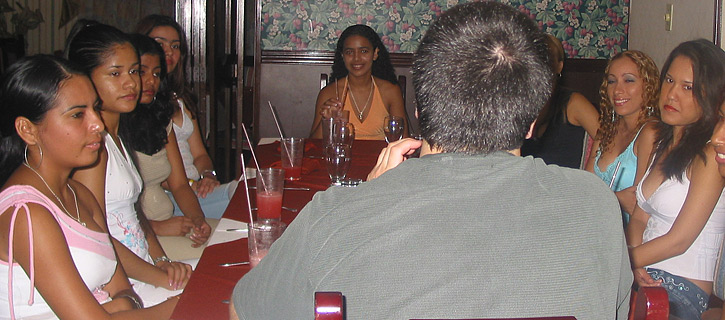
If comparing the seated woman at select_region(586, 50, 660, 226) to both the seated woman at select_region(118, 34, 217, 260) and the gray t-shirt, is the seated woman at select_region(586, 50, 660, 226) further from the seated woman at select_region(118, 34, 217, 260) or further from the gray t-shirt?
the seated woman at select_region(118, 34, 217, 260)

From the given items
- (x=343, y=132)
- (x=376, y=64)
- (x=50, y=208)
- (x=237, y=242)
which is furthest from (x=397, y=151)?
(x=376, y=64)

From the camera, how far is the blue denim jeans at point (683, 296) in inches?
71.1

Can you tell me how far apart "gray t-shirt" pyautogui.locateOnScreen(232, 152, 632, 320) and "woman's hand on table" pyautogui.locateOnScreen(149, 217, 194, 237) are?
1.64 metres

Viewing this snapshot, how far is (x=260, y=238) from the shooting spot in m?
1.44

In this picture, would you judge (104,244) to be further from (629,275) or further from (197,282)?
(629,275)

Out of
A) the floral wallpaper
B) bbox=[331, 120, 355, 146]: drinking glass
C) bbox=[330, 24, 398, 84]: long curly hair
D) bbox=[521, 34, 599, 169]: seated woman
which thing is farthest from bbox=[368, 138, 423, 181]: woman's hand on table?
the floral wallpaper

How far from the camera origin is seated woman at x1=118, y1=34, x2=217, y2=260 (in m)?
2.51

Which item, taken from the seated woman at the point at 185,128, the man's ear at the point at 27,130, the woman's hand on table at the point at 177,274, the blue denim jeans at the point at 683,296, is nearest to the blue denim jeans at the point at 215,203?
the seated woman at the point at 185,128

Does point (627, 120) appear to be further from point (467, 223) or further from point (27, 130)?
point (27, 130)

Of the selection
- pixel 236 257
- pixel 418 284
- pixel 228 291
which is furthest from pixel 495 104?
pixel 236 257

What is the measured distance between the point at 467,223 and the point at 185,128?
2451mm

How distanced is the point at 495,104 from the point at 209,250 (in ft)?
2.85

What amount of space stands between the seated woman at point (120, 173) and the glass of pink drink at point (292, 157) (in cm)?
51

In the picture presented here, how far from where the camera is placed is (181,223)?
98.2 inches
